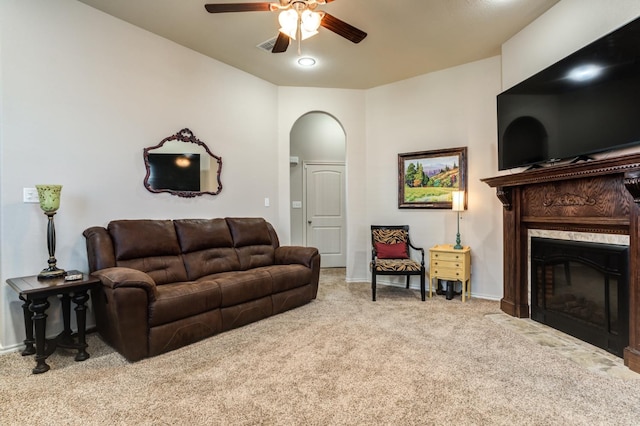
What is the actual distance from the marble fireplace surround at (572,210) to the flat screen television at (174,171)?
3250 millimetres

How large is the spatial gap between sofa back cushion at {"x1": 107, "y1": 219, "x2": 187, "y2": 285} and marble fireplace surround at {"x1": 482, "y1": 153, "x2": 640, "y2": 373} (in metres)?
3.29

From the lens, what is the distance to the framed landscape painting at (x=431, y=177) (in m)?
4.26

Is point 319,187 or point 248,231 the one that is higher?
point 319,187

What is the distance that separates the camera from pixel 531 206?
10.4 ft

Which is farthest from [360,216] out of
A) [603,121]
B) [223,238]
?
[603,121]

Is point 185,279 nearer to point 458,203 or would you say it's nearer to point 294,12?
point 294,12

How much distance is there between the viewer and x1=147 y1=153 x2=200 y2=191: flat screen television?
11.2ft

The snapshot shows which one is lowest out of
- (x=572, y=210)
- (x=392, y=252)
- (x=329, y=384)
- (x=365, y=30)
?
(x=329, y=384)

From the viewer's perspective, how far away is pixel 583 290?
2.70 m

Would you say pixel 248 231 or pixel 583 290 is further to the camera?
pixel 248 231

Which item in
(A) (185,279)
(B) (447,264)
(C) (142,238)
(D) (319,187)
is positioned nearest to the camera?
Answer: (C) (142,238)

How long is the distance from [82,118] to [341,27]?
2.38 meters

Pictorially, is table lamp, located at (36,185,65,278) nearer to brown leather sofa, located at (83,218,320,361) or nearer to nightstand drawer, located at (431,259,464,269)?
brown leather sofa, located at (83,218,320,361)

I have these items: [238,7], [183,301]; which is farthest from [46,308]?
[238,7]
